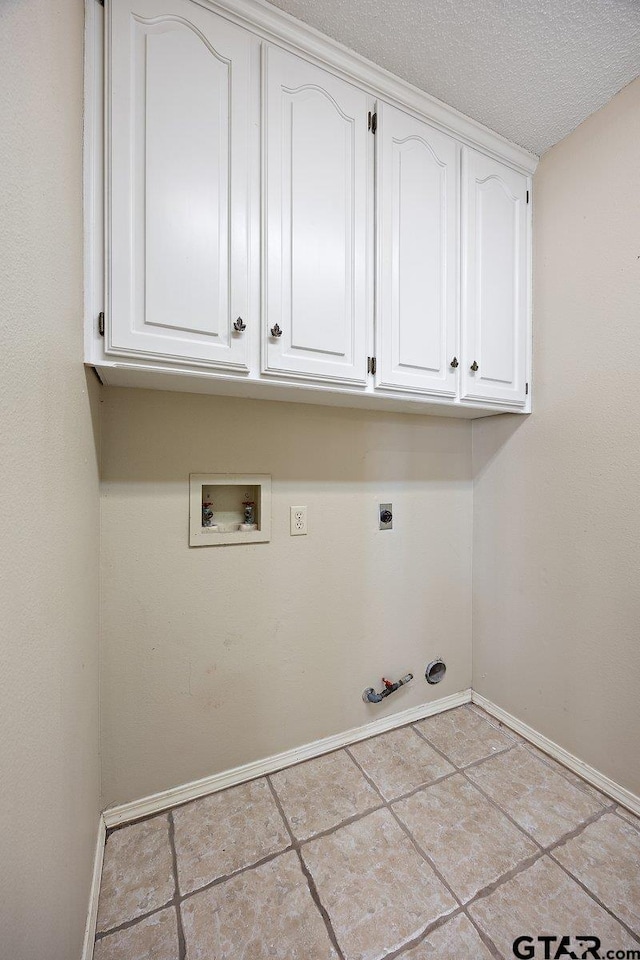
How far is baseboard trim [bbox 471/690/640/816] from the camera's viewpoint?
4.56 feet

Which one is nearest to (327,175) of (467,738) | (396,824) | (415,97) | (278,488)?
(415,97)

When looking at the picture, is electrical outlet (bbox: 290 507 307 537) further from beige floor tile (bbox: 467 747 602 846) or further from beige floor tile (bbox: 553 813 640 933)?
beige floor tile (bbox: 553 813 640 933)

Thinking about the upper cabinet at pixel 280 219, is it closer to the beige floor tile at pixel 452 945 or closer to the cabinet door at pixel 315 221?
the cabinet door at pixel 315 221

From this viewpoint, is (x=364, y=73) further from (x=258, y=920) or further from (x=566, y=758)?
(x=566, y=758)

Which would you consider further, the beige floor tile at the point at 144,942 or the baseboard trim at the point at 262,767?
the baseboard trim at the point at 262,767

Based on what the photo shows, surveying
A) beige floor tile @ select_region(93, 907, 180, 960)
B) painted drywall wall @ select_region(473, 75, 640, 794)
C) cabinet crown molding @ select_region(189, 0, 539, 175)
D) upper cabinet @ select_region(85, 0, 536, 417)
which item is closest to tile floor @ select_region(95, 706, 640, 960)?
beige floor tile @ select_region(93, 907, 180, 960)

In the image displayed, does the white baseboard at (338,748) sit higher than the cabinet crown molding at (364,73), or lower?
lower

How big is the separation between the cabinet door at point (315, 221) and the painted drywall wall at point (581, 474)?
88cm

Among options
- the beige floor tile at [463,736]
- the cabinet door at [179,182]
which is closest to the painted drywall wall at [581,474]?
the beige floor tile at [463,736]

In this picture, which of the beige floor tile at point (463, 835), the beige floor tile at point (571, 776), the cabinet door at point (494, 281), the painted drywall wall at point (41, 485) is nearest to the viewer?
the painted drywall wall at point (41, 485)

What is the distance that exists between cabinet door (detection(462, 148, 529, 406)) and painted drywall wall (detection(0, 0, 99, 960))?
133 centimetres

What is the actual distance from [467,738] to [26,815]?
174 cm

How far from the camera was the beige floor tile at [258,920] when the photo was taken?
953 millimetres

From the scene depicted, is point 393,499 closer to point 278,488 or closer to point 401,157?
point 278,488
